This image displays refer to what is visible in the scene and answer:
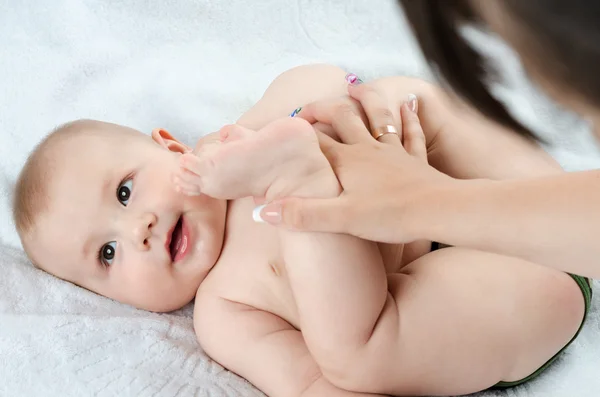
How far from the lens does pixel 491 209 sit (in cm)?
65

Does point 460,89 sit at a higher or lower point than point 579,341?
higher

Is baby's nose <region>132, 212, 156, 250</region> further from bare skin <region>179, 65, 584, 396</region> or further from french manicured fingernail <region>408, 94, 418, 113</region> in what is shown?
french manicured fingernail <region>408, 94, 418, 113</region>

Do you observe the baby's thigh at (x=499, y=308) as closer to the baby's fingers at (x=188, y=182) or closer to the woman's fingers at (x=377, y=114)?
the woman's fingers at (x=377, y=114)

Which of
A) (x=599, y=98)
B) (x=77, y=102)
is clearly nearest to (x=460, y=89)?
(x=599, y=98)

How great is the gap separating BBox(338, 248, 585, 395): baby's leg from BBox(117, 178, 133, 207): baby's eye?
1.59 feet

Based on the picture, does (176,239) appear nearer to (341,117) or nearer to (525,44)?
(341,117)

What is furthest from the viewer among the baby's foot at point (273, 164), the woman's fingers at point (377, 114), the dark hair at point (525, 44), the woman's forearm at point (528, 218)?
the woman's fingers at point (377, 114)

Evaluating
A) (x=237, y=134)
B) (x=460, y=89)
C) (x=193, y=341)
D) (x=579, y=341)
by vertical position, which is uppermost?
(x=460, y=89)

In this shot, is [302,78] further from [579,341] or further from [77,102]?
[579,341]

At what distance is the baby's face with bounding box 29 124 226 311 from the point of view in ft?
3.52

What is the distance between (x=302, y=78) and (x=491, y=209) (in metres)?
0.75

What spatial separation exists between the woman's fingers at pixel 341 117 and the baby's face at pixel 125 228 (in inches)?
9.5

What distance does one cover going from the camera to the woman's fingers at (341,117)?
3.04 ft

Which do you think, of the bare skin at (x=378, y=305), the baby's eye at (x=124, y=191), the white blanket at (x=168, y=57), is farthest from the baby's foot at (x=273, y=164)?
the white blanket at (x=168, y=57)
